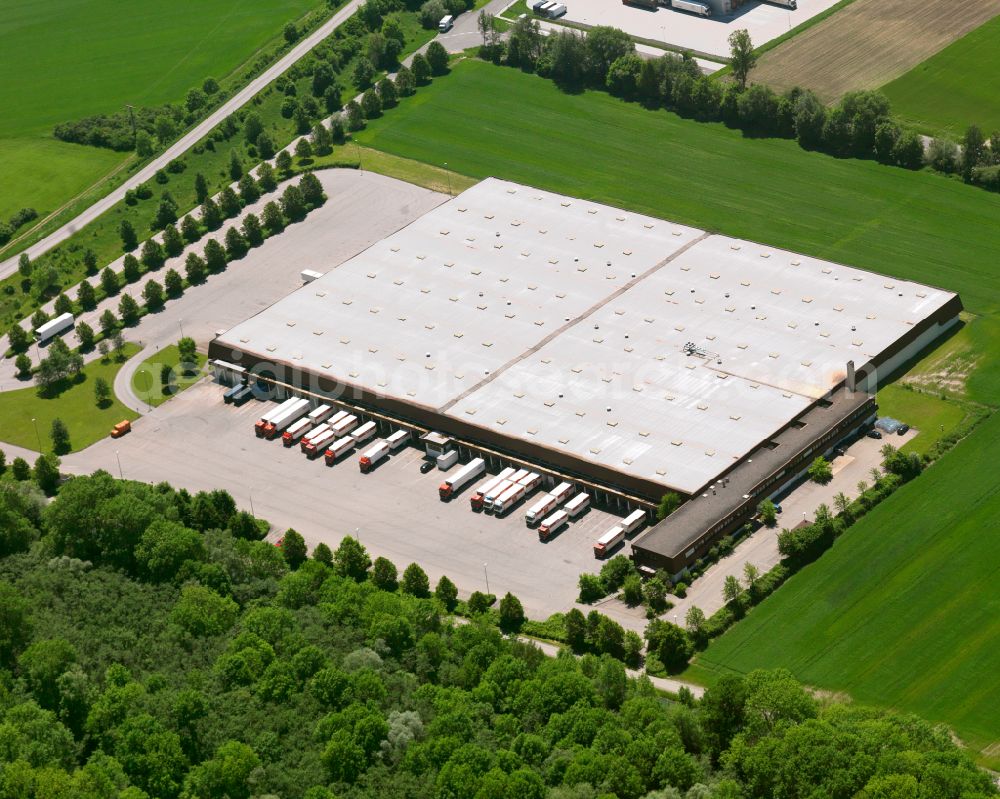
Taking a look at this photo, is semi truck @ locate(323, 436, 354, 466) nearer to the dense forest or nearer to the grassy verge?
the dense forest

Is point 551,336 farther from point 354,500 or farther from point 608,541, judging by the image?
point 608,541

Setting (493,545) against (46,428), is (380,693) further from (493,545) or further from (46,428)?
(46,428)

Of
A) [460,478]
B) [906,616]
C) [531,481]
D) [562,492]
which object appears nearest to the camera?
[906,616]

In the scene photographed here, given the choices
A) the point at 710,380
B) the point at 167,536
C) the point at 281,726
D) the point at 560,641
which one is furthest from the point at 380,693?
the point at 710,380

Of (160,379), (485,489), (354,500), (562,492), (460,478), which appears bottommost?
(160,379)

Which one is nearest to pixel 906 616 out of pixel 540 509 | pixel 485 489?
pixel 540 509

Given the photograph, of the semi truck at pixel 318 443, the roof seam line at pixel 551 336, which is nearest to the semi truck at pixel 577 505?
the roof seam line at pixel 551 336

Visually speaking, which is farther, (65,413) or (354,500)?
(65,413)
